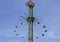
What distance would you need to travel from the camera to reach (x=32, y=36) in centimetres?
7112

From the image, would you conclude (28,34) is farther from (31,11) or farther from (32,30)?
(31,11)

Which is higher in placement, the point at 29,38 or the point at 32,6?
the point at 32,6

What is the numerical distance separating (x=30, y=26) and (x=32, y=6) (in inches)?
286

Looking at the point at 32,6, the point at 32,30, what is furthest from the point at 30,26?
the point at 32,6

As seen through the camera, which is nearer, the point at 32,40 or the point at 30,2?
the point at 32,40

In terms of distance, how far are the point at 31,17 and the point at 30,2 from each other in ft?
18.2

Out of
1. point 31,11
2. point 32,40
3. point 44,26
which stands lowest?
point 32,40

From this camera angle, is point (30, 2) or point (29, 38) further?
point (30, 2)

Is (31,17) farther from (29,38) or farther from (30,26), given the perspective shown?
(29,38)

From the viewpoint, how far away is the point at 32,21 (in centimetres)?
7394

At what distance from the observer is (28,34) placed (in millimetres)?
71000

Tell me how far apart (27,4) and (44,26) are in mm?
10319

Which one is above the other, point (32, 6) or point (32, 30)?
point (32, 6)

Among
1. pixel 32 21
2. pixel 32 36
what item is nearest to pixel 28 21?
pixel 32 21
